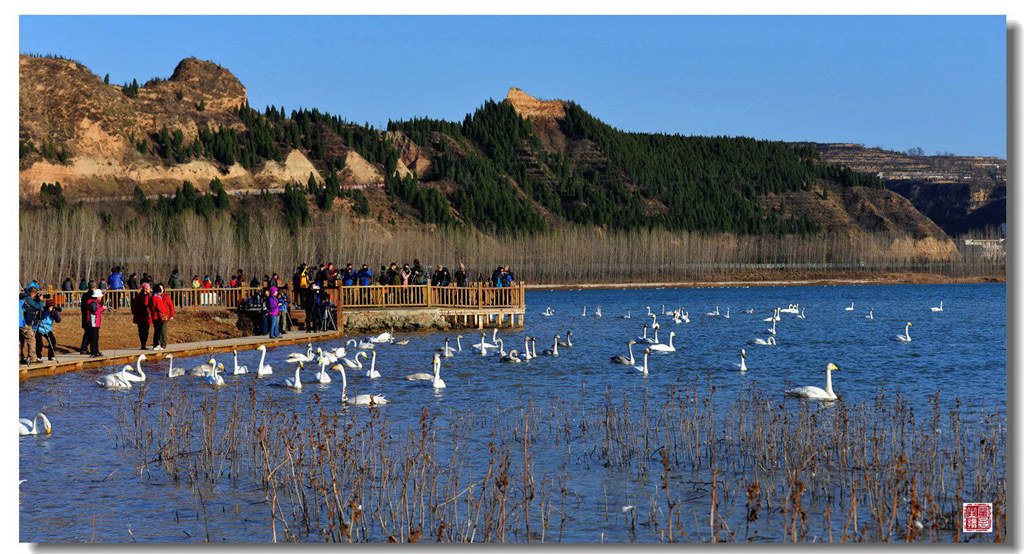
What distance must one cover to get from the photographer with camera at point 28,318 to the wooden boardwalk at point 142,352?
0.44m

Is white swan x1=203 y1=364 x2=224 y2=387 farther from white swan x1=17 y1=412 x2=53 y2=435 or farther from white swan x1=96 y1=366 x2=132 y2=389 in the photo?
white swan x1=17 y1=412 x2=53 y2=435

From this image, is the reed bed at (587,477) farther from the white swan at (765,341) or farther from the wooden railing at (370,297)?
the white swan at (765,341)

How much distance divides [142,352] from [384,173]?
123 meters

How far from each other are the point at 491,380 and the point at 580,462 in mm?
10820

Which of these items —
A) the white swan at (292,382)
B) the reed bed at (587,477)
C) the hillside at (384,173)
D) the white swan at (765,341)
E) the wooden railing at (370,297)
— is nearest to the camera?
the reed bed at (587,477)

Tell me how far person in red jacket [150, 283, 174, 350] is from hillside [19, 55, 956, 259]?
78.1m

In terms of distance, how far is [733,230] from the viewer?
170m

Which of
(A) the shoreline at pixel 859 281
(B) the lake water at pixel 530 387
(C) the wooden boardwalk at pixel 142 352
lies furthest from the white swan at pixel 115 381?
(A) the shoreline at pixel 859 281

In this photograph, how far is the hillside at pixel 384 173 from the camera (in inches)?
4564

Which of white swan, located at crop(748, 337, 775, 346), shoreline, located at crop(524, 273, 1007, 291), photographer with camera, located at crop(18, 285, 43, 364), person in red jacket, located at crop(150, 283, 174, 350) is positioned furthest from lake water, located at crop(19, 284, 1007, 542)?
shoreline, located at crop(524, 273, 1007, 291)

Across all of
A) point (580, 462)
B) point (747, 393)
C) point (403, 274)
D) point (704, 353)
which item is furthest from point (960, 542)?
point (403, 274)

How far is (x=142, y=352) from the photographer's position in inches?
1076

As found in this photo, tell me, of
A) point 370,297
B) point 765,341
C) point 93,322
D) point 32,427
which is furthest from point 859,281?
point 32,427

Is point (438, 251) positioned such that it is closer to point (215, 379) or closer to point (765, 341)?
point (765, 341)
